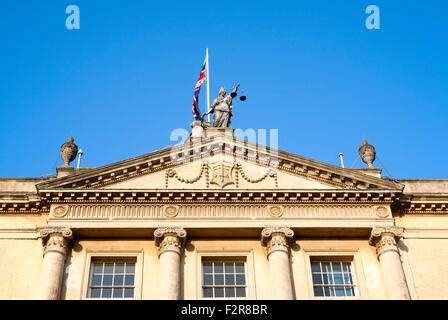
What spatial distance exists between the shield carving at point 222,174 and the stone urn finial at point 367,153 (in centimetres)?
550

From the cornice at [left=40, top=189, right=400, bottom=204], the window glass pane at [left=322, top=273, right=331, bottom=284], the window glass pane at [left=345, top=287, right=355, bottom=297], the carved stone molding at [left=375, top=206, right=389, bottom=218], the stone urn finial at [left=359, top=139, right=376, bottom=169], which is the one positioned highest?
the stone urn finial at [left=359, top=139, right=376, bottom=169]

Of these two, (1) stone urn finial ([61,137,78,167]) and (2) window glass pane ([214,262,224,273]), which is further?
(1) stone urn finial ([61,137,78,167])

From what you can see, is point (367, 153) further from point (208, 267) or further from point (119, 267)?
point (119, 267)

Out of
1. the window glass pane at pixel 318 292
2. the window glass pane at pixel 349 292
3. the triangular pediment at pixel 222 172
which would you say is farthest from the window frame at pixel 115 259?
the window glass pane at pixel 349 292

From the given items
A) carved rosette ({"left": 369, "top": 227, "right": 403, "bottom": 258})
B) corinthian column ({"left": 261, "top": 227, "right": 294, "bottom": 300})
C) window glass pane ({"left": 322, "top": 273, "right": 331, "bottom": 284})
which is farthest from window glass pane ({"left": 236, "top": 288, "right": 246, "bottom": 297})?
carved rosette ({"left": 369, "top": 227, "right": 403, "bottom": 258})

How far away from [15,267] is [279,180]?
10.00 m

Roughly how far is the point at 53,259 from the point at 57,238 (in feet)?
2.73

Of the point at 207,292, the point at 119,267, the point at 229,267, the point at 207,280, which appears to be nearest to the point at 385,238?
the point at 229,267

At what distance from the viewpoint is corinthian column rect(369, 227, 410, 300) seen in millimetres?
23750

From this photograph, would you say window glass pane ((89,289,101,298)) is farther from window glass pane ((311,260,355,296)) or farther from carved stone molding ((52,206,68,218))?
window glass pane ((311,260,355,296))

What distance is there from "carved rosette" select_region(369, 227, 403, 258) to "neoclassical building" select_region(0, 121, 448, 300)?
42mm

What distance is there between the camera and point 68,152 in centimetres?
2750

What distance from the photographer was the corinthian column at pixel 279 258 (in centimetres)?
2364
